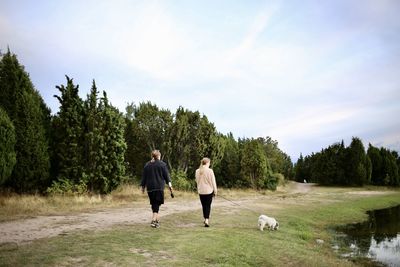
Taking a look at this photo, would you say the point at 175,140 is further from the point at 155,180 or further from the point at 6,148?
the point at 155,180

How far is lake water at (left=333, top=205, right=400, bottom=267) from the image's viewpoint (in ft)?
42.5

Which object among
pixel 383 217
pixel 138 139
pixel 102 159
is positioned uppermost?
pixel 138 139

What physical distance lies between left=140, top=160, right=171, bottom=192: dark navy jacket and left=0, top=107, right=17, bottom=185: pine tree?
8.14 metres

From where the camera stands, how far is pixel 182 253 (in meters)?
9.27

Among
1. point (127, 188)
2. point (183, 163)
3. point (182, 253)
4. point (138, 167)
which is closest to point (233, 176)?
point (183, 163)

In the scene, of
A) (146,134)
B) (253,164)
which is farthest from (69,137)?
(253,164)

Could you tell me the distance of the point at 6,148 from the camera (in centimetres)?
1705

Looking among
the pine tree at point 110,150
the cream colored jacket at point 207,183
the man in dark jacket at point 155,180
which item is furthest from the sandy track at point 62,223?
the pine tree at point 110,150

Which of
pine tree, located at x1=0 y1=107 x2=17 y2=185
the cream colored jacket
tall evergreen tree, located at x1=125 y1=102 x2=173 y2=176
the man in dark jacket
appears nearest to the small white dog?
the cream colored jacket

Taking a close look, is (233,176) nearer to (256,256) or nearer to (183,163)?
(183,163)

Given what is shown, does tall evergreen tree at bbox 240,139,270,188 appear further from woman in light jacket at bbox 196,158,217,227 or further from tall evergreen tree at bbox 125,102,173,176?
woman in light jacket at bbox 196,158,217,227

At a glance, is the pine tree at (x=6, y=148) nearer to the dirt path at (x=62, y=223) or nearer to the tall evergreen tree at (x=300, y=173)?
the dirt path at (x=62, y=223)

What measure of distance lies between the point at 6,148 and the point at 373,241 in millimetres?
16889

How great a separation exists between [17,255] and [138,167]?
980 inches
